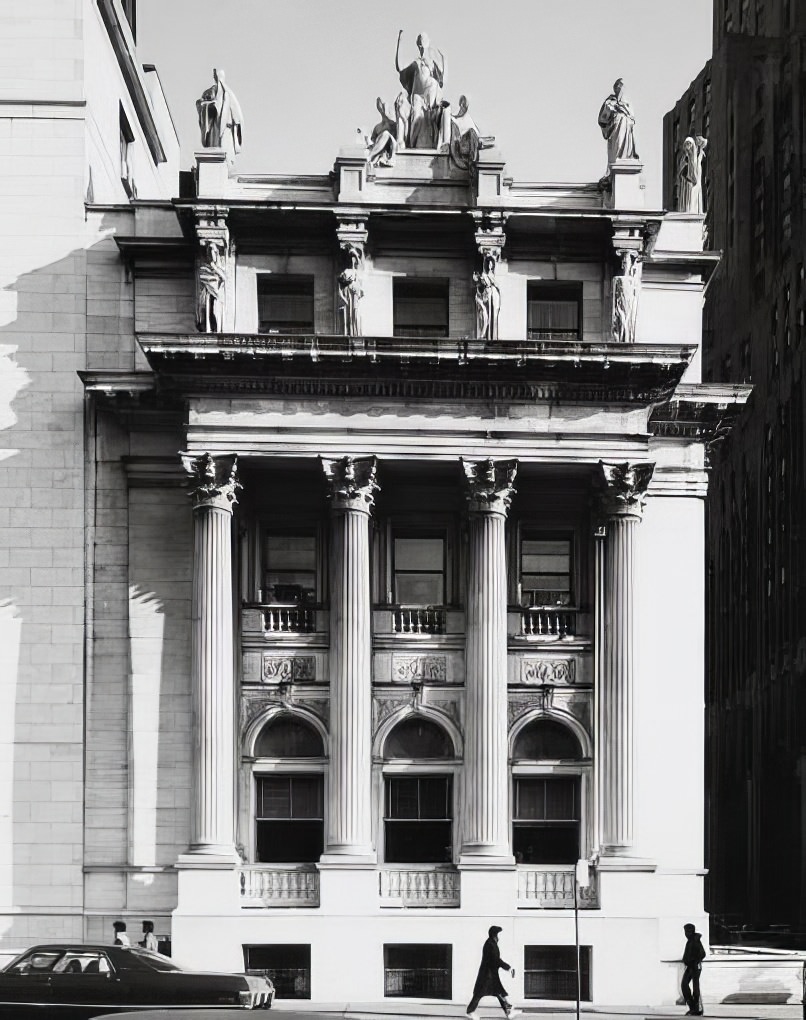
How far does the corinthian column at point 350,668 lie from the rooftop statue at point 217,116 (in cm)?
845

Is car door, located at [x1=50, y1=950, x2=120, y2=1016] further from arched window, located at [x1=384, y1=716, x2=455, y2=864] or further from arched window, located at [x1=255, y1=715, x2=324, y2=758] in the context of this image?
arched window, located at [x1=384, y1=716, x2=455, y2=864]

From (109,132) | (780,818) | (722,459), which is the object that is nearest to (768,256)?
(722,459)

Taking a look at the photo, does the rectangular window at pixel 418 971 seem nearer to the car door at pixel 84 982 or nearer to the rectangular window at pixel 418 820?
the rectangular window at pixel 418 820

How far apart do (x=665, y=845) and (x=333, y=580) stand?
1036 cm

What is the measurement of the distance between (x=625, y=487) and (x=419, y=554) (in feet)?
18.1

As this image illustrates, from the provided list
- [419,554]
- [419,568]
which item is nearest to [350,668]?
[419,568]

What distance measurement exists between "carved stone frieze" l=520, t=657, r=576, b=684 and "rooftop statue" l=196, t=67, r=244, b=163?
A: 46.8ft

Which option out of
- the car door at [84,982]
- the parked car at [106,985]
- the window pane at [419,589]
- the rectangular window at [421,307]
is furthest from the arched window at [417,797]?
the car door at [84,982]

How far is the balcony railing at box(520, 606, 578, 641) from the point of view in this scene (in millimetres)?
46000

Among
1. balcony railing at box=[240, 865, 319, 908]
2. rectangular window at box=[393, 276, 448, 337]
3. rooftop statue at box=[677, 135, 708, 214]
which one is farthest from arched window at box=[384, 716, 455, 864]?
rooftop statue at box=[677, 135, 708, 214]

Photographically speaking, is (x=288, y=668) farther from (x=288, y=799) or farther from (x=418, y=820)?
(x=418, y=820)

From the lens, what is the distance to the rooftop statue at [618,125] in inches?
1842

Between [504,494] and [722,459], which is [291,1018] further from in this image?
[722,459]

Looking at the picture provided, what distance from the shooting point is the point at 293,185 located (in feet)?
153
